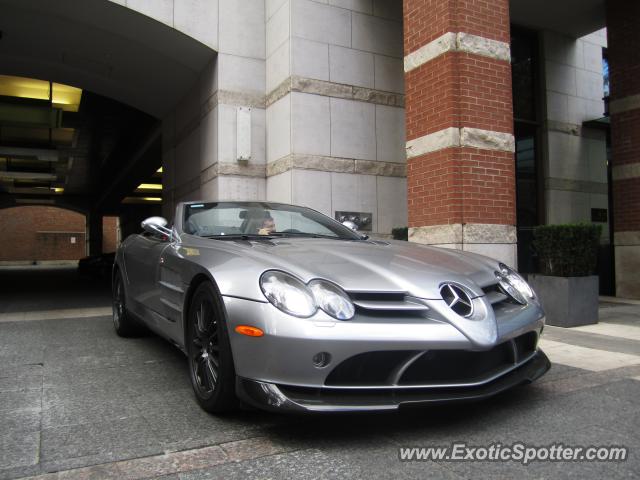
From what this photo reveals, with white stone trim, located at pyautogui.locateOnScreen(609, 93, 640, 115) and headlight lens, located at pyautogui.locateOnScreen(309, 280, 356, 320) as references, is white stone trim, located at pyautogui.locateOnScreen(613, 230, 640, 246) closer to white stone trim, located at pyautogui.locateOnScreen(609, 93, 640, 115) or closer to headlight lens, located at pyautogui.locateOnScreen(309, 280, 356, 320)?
white stone trim, located at pyautogui.locateOnScreen(609, 93, 640, 115)

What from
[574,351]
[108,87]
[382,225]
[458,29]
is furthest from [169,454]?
[108,87]

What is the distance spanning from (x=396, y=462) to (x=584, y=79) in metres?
13.3

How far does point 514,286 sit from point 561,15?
35.7ft

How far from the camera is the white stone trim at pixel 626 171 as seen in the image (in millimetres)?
9951

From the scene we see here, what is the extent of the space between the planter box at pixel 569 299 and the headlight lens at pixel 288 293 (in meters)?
4.61

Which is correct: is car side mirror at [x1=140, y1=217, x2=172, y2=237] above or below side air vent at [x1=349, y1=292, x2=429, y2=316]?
above

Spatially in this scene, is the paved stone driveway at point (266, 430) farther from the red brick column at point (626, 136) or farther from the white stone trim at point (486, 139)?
the red brick column at point (626, 136)

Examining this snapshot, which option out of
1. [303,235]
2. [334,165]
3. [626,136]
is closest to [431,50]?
[334,165]

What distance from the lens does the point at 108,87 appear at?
12.7m

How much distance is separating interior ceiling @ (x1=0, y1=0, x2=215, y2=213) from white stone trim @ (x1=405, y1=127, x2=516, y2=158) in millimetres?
5251

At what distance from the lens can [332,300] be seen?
2.61 m

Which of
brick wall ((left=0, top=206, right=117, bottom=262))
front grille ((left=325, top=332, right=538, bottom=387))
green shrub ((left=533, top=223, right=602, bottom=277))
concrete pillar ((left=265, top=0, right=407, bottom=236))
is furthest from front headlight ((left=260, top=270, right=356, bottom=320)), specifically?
brick wall ((left=0, top=206, right=117, bottom=262))

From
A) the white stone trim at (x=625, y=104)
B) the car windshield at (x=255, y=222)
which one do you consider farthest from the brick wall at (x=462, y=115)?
the white stone trim at (x=625, y=104)

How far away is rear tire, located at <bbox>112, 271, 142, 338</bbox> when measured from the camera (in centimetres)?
547
